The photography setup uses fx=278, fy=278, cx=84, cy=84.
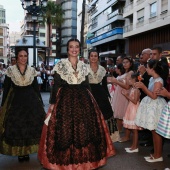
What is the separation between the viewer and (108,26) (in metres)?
41.6

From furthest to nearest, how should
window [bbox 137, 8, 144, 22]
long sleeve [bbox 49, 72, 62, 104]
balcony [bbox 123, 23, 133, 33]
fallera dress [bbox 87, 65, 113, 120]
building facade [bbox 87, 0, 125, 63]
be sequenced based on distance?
1. building facade [bbox 87, 0, 125, 63]
2. balcony [bbox 123, 23, 133, 33]
3. window [bbox 137, 8, 144, 22]
4. fallera dress [bbox 87, 65, 113, 120]
5. long sleeve [bbox 49, 72, 62, 104]

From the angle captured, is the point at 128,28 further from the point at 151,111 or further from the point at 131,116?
the point at 151,111

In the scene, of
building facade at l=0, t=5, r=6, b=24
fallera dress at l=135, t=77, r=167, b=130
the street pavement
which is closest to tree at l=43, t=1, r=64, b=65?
the street pavement

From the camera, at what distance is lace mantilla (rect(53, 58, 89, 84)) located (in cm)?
401

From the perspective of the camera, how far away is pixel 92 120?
388cm

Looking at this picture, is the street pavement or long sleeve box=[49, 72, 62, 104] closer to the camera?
long sleeve box=[49, 72, 62, 104]

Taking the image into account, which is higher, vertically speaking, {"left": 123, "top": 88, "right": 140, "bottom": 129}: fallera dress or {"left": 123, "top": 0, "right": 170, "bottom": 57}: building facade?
{"left": 123, "top": 0, "right": 170, "bottom": 57}: building facade

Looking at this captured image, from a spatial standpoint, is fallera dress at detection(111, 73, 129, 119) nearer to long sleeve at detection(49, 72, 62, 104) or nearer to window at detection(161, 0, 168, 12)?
long sleeve at detection(49, 72, 62, 104)

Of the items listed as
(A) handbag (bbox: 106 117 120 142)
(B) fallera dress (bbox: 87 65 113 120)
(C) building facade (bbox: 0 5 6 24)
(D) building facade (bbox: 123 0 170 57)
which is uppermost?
(C) building facade (bbox: 0 5 6 24)

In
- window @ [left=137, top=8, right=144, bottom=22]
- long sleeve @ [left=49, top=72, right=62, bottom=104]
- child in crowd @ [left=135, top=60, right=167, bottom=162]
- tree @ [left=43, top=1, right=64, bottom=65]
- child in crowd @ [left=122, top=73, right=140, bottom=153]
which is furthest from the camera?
tree @ [left=43, top=1, right=64, bottom=65]

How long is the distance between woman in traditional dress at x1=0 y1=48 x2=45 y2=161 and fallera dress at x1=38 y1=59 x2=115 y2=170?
0.67 meters

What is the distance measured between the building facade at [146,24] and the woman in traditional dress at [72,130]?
66.2 ft

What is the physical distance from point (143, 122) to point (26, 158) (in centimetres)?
209

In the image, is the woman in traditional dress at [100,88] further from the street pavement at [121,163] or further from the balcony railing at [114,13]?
the balcony railing at [114,13]
